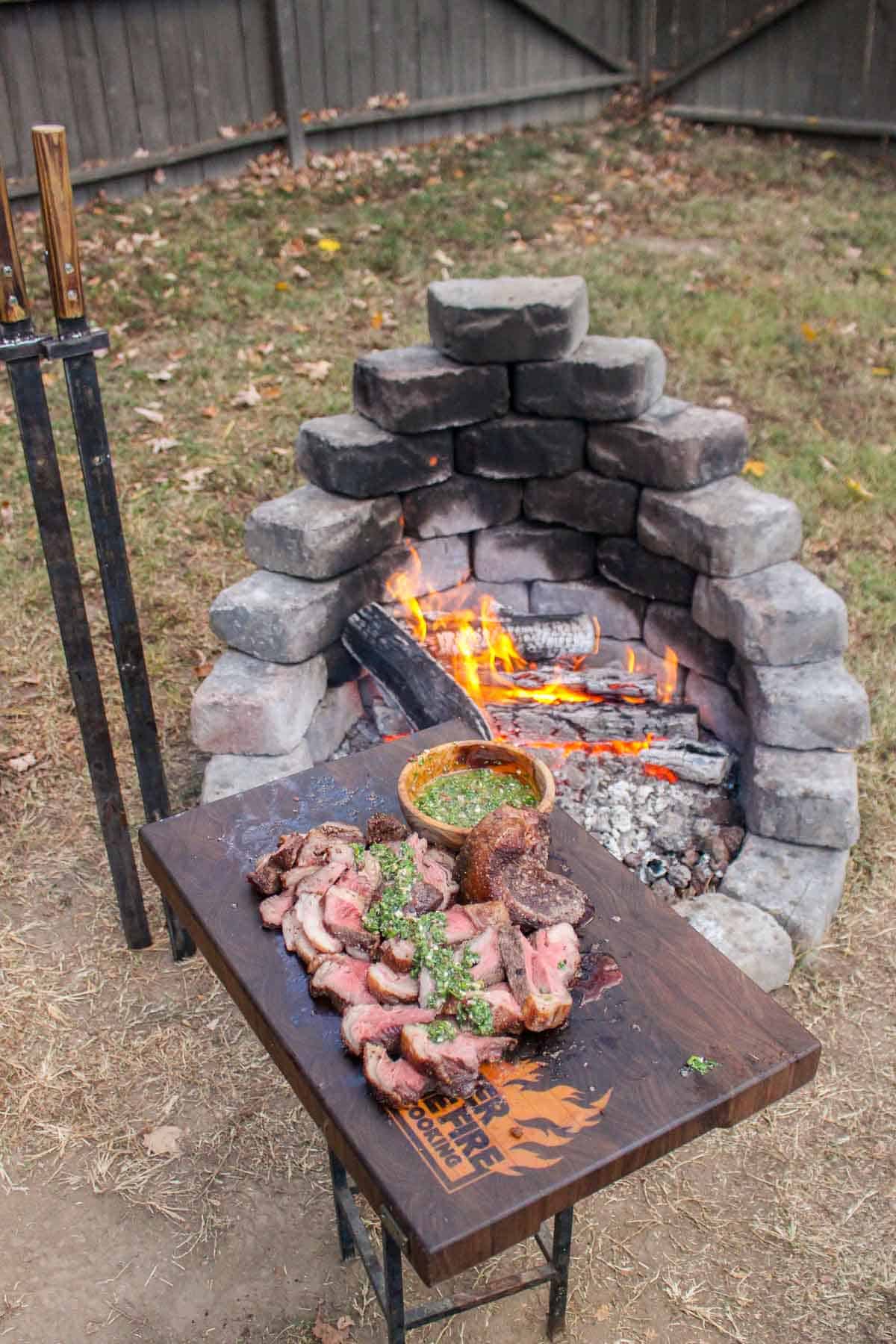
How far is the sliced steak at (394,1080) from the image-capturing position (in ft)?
6.81

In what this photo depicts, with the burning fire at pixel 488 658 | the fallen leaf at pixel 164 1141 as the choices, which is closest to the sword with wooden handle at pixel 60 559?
the fallen leaf at pixel 164 1141

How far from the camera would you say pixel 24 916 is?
418 cm

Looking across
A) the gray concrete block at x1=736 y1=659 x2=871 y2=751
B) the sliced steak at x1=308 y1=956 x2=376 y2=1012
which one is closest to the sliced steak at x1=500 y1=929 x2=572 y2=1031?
the sliced steak at x1=308 y1=956 x2=376 y2=1012

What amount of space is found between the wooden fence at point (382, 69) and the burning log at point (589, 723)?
19.9 feet

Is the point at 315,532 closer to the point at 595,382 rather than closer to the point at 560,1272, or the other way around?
the point at 595,382

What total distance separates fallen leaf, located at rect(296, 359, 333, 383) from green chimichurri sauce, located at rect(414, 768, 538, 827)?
4776 millimetres

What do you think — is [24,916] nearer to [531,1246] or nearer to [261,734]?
[261,734]

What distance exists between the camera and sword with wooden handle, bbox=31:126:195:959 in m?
2.99

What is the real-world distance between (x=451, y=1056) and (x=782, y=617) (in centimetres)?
237

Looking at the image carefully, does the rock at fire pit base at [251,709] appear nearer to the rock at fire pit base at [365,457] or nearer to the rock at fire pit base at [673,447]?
the rock at fire pit base at [365,457]

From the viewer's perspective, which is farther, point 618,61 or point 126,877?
point 618,61

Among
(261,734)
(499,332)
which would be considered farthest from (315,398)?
(261,734)

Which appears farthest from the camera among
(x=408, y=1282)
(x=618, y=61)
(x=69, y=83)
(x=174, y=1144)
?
(x=618, y=61)

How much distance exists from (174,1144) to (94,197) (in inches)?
298
